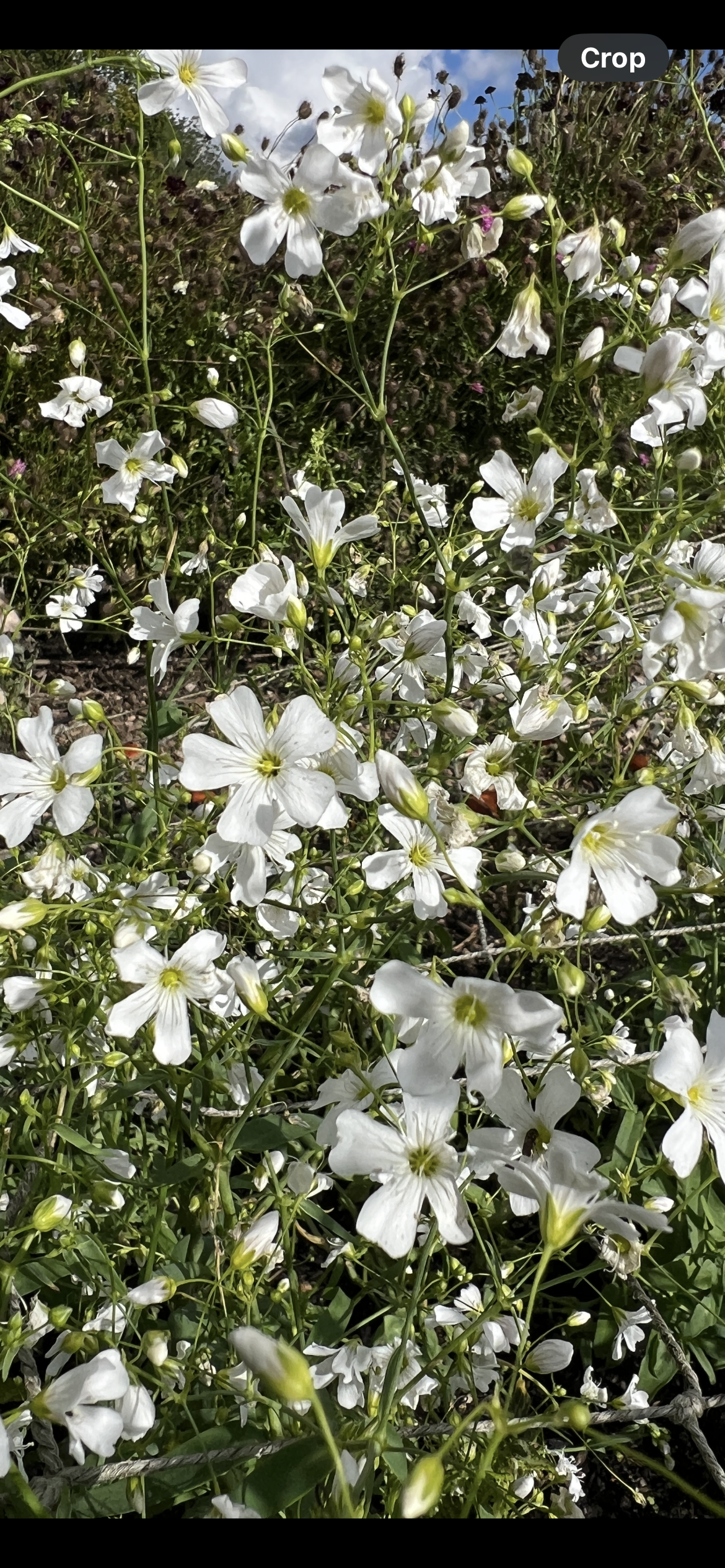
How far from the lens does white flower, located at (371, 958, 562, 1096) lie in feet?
2.45

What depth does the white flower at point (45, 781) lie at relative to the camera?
3.34ft

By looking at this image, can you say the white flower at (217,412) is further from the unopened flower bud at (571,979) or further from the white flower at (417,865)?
the unopened flower bud at (571,979)

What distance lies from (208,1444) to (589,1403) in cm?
55

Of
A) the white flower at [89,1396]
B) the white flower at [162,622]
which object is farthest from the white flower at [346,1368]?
the white flower at [162,622]

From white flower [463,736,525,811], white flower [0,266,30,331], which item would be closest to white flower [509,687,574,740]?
white flower [463,736,525,811]

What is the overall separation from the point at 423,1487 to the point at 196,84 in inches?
55.2

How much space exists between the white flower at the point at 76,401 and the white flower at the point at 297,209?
0.75 metres

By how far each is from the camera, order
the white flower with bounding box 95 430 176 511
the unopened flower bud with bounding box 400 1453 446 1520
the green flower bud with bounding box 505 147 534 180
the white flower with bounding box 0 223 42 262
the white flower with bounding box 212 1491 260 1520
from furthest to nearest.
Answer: the white flower with bounding box 95 430 176 511 → the white flower with bounding box 0 223 42 262 → the green flower bud with bounding box 505 147 534 180 → the white flower with bounding box 212 1491 260 1520 → the unopened flower bud with bounding box 400 1453 446 1520

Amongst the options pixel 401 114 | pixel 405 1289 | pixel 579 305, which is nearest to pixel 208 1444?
pixel 405 1289

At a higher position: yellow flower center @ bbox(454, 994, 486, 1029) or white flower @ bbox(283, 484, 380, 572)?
white flower @ bbox(283, 484, 380, 572)

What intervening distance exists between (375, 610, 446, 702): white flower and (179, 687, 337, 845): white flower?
377mm

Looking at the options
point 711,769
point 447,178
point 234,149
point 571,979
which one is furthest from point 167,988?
point 447,178

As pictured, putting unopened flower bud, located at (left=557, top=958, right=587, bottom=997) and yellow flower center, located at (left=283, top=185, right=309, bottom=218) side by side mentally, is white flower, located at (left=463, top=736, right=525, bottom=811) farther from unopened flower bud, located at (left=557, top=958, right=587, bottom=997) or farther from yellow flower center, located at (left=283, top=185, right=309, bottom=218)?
yellow flower center, located at (left=283, top=185, right=309, bottom=218)
